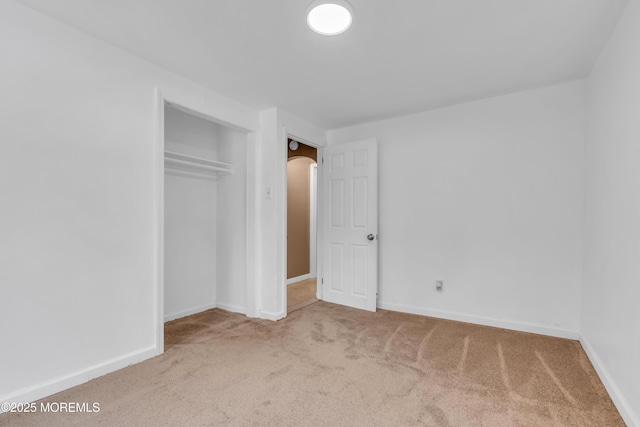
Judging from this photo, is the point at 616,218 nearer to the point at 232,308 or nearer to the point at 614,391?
the point at 614,391

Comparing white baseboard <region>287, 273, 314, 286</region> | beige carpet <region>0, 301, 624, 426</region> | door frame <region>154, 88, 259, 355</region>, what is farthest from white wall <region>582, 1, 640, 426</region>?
white baseboard <region>287, 273, 314, 286</region>

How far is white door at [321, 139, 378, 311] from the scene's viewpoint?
3.65 meters

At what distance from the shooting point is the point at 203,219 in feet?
12.1

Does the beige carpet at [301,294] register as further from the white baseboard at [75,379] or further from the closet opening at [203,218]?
the white baseboard at [75,379]

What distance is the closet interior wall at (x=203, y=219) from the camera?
11.0 feet

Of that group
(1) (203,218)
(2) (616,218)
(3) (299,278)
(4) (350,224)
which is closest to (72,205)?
(1) (203,218)

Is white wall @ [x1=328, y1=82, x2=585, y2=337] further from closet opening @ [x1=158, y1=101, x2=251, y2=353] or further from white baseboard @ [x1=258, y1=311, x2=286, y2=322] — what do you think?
closet opening @ [x1=158, y1=101, x2=251, y2=353]

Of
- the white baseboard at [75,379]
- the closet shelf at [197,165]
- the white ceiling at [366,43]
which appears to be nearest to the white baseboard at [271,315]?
the white baseboard at [75,379]

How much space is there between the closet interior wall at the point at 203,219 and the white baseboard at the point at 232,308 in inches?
0.5

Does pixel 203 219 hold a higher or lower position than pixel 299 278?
higher

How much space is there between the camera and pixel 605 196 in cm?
214

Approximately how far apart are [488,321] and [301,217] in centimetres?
338

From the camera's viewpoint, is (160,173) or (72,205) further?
(160,173)

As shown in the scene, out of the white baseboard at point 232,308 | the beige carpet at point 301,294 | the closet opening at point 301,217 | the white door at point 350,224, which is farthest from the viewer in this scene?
the closet opening at point 301,217
